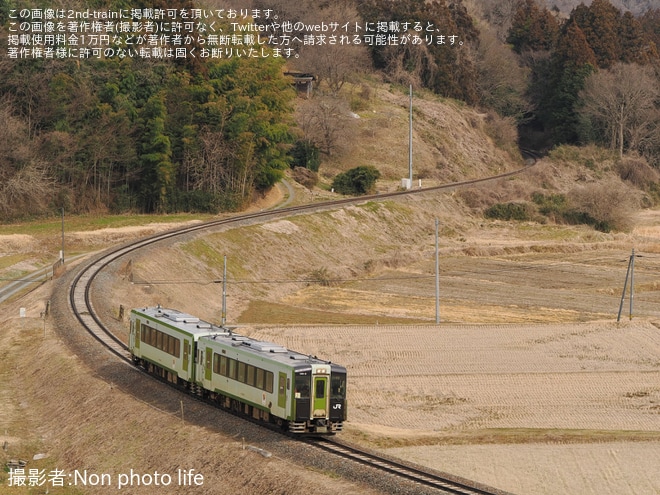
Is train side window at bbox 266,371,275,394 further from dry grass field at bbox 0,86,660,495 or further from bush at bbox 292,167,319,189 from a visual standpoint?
bush at bbox 292,167,319,189

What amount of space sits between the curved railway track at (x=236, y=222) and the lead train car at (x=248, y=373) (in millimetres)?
1286

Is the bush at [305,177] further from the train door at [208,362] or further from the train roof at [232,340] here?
the train door at [208,362]

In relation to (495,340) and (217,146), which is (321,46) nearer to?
(217,146)

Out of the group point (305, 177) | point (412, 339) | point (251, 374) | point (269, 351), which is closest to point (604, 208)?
point (305, 177)

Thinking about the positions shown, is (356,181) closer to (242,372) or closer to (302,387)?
(242,372)

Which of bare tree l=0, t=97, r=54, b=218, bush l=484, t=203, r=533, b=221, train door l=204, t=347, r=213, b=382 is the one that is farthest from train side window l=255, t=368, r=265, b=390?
bush l=484, t=203, r=533, b=221

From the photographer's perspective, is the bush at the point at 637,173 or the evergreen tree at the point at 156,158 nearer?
the evergreen tree at the point at 156,158

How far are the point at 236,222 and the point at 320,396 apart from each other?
55086mm

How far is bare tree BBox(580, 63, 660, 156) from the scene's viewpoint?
143 m

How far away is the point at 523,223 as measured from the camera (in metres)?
113

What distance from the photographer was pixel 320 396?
107 ft

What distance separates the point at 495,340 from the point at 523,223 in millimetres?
57301

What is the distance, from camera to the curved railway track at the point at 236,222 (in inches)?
1137

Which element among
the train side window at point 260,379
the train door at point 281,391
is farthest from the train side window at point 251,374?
the train door at point 281,391
